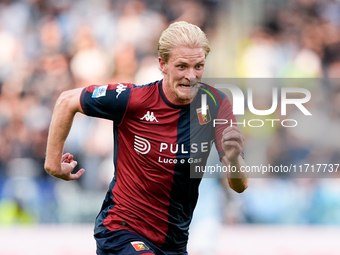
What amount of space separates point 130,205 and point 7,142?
6209mm

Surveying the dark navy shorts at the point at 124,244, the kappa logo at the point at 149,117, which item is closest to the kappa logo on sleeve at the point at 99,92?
the kappa logo at the point at 149,117

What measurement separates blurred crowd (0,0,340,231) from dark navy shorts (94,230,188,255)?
3792mm

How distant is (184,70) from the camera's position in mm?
4086

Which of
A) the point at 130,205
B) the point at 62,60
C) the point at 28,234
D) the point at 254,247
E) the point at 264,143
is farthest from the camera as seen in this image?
the point at 62,60

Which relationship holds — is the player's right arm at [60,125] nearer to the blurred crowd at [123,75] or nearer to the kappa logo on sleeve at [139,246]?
the kappa logo on sleeve at [139,246]

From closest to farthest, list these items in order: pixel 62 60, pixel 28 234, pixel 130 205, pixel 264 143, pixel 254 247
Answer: pixel 130 205 → pixel 254 247 → pixel 28 234 → pixel 264 143 → pixel 62 60

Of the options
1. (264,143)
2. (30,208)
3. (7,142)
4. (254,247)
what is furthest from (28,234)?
(264,143)

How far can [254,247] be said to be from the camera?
782 centimetres

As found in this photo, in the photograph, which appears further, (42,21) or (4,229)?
(42,21)

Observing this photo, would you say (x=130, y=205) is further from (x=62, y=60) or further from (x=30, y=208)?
(x=62, y=60)

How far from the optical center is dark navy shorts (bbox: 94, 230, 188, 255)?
12.8ft

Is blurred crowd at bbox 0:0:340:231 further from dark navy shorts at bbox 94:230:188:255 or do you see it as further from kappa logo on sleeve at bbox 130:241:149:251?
kappa logo on sleeve at bbox 130:241:149:251

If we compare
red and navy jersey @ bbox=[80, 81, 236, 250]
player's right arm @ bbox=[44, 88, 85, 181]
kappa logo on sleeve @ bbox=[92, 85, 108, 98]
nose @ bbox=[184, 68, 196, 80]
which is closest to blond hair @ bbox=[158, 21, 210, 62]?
nose @ bbox=[184, 68, 196, 80]

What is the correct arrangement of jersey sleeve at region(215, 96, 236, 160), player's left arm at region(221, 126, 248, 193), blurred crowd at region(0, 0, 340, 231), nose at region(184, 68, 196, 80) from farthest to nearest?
blurred crowd at region(0, 0, 340, 231), jersey sleeve at region(215, 96, 236, 160), nose at region(184, 68, 196, 80), player's left arm at region(221, 126, 248, 193)
